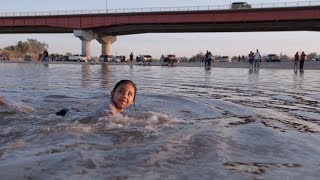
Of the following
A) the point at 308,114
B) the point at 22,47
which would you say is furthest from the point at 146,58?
the point at 22,47

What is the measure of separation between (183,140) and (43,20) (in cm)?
7374

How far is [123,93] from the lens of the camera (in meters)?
6.24

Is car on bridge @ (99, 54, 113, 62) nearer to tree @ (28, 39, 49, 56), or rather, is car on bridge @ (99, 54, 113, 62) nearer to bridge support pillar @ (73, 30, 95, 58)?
bridge support pillar @ (73, 30, 95, 58)

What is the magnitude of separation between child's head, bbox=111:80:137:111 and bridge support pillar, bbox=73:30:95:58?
68785mm

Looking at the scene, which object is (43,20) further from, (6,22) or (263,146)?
(263,146)

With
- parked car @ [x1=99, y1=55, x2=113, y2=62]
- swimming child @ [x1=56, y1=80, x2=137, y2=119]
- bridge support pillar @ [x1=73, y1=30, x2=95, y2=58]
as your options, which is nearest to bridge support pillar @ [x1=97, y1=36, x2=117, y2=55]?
bridge support pillar @ [x1=73, y1=30, x2=95, y2=58]

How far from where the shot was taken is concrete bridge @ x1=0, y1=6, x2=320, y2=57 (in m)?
60.6

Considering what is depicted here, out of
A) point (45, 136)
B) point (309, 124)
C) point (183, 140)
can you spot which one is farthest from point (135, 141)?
point (309, 124)

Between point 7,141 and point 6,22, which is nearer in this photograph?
point 7,141

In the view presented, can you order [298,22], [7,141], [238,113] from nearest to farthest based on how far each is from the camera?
[7,141], [238,113], [298,22]

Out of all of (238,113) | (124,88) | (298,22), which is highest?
(298,22)

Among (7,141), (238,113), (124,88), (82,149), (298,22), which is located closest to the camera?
(82,149)

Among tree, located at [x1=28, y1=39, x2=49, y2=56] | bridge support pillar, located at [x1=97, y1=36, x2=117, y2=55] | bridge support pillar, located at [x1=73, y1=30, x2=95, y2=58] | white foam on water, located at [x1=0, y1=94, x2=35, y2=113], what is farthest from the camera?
tree, located at [x1=28, y1=39, x2=49, y2=56]

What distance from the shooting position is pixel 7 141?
15.3 feet
